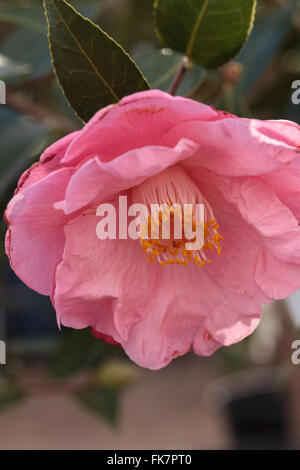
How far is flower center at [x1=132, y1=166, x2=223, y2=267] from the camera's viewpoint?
65 cm

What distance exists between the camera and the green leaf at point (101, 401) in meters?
1.65

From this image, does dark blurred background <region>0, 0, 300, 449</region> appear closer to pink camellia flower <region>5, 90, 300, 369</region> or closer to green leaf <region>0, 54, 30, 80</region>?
green leaf <region>0, 54, 30, 80</region>

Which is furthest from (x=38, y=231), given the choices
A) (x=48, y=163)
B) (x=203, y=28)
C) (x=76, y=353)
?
(x=76, y=353)

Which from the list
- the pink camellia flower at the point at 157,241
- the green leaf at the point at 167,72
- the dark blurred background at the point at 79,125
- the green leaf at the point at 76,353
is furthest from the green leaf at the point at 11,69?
the green leaf at the point at 76,353

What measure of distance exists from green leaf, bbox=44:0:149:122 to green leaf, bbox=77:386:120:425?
46.9 inches

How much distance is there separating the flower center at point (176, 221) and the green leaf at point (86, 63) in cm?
10

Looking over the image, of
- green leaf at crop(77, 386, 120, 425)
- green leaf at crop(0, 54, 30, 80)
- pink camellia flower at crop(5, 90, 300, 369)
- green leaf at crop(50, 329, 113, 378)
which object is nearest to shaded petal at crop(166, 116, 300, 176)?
pink camellia flower at crop(5, 90, 300, 369)

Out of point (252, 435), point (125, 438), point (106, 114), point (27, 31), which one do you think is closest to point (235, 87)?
point (27, 31)

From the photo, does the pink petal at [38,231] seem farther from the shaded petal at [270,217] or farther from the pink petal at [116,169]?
the shaded petal at [270,217]

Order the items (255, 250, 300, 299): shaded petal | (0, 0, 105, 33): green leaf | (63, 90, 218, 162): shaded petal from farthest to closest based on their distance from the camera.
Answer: (0, 0, 105, 33): green leaf < (255, 250, 300, 299): shaded petal < (63, 90, 218, 162): shaded petal

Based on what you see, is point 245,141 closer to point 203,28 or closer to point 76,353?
point 203,28

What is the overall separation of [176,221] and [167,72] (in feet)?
0.70

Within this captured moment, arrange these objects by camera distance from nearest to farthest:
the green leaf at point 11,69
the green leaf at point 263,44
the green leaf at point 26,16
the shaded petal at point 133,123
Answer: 1. the shaded petal at point 133,123
2. the green leaf at point 11,69
3. the green leaf at point 26,16
4. the green leaf at point 263,44

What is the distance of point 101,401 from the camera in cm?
167
